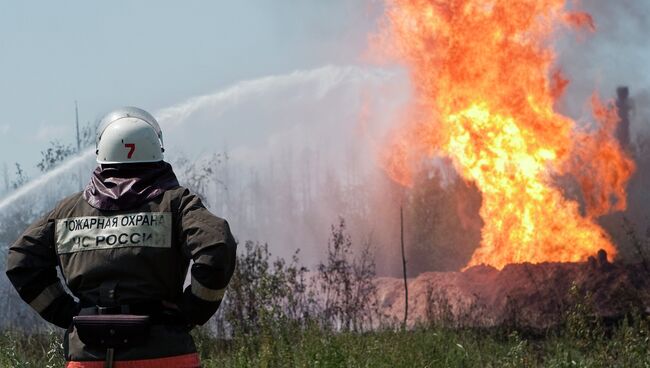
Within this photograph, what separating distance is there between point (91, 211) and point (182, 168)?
826 inches

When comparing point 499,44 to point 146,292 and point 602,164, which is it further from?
point 146,292

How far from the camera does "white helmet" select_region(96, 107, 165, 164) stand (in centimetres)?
464

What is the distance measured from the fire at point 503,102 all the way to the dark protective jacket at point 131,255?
1838 cm

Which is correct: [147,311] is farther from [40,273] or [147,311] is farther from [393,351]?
[393,351]

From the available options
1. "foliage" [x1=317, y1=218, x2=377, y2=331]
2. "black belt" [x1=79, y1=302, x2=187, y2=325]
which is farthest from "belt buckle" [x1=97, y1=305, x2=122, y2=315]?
"foliage" [x1=317, y1=218, x2=377, y2=331]

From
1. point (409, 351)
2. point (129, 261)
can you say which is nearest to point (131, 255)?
point (129, 261)

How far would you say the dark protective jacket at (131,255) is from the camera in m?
4.41

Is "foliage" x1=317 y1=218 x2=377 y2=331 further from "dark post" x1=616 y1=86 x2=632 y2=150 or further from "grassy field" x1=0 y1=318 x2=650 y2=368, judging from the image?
"dark post" x1=616 y1=86 x2=632 y2=150

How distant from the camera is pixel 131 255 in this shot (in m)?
4.44

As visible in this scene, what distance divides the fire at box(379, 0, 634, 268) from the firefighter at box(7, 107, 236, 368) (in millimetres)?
18313

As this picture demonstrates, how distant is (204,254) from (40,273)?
0.85 meters

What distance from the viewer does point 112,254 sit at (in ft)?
14.6

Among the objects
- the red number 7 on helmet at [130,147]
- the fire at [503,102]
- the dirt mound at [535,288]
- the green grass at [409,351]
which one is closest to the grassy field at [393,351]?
the green grass at [409,351]

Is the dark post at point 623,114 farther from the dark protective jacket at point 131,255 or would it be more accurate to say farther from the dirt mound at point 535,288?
the dark protective jacket at point 131,255
